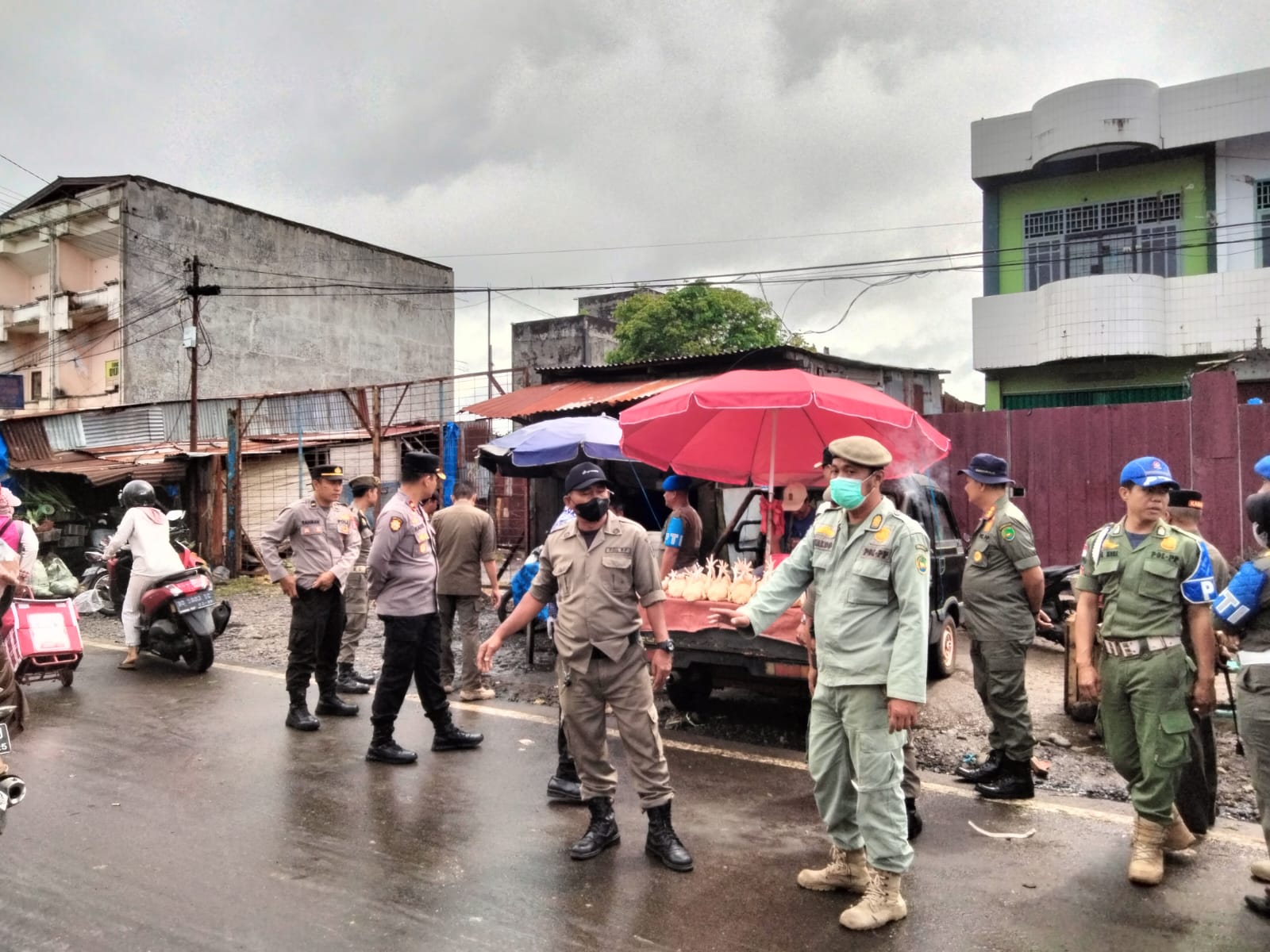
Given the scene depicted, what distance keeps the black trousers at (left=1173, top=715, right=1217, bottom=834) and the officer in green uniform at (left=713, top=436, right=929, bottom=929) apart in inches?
63.8

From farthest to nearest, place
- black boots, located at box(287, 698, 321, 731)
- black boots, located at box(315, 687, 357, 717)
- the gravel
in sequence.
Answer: black boots, located at box(315, 687, 357, 717)
black boots, located at box(287, 698, 321, 731)
the gravel

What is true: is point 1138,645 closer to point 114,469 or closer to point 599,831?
point 599,831

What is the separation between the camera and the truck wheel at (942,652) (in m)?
7.40

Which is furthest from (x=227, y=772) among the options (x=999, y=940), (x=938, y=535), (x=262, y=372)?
(x=262, y=372)

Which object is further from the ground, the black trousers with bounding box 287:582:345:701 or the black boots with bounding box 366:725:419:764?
the black trousers with bounding box 287:582:345:701

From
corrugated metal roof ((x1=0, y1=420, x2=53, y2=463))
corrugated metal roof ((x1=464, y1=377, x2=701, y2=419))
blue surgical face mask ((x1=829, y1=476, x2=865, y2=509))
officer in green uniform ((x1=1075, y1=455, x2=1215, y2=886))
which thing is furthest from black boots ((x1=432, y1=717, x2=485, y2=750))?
corrugated metal roof ((x1=0, y1=420, x2=53, y2=463))

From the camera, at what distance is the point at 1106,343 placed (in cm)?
1602

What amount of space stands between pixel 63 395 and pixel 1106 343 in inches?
1073

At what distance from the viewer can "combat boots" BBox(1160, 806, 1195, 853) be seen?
410 cm

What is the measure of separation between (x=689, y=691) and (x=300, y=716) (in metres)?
2.72

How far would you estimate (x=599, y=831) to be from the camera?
429cm

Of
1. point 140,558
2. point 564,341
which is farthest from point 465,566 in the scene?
point 564,341

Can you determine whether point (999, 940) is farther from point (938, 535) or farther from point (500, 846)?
point (938, 535)

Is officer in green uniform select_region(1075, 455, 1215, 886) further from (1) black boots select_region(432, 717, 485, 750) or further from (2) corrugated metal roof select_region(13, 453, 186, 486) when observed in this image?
(2) corrugated metal roof select_region(13, 453, 186, 486)
